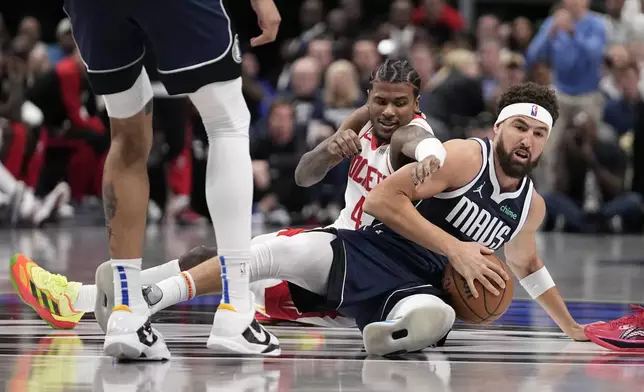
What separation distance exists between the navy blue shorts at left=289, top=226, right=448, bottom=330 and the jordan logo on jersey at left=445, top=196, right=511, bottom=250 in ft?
0.52

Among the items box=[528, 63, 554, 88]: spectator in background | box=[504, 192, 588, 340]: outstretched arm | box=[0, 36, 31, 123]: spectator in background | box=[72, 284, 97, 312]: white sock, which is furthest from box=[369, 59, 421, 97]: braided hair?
box=[0, 36, 31, 123]: spectator in background

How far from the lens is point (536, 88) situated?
4.80 metres

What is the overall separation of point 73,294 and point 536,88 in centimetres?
194

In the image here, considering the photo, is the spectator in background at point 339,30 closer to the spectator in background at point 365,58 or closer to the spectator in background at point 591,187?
the spectator in background at point 365,58

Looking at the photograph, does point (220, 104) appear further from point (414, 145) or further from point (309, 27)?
point (309, 27)

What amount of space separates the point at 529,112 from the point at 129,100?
1513 millimetres

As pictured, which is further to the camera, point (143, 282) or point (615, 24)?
point (615, 24)

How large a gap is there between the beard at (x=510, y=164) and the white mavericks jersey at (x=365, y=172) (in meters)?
0.35

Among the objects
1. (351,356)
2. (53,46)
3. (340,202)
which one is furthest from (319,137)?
(351,356)

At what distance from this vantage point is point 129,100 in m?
4.12

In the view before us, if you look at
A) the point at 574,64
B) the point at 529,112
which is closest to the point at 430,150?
the point at 529,112

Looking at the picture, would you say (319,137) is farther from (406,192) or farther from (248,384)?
(248,384)

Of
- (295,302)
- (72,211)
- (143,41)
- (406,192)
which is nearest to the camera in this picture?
(143,41)

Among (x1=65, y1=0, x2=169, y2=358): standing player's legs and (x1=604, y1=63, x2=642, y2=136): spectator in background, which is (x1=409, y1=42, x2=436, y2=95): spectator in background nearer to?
(x1=604, y1=63, x2=642, y2=136): spectator in background
